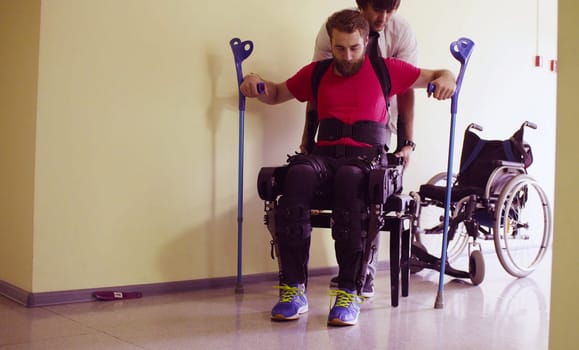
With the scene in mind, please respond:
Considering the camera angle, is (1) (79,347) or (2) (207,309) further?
(2) (207,309)

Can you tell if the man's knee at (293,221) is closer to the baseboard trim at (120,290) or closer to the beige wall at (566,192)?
the baseboard trim at (120,290)

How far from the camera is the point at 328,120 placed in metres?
2.31

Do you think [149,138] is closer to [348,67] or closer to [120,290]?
[120,290]

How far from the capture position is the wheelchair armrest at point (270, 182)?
2137mm

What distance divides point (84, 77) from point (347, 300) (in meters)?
1.24

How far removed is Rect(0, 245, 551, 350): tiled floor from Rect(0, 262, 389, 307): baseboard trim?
0.04m

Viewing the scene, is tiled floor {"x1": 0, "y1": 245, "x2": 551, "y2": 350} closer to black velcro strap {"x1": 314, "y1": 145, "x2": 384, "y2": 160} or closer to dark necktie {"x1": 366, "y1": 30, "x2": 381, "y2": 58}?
black velcro strap {"x1": 314, "y1": 145, "x2": 384, "y2": 160}

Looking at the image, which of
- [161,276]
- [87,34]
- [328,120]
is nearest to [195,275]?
[161,276]

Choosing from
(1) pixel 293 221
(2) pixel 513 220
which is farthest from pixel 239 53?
(2) pixel 513 220

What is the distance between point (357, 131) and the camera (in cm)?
226

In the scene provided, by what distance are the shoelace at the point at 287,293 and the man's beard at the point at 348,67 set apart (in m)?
0.82

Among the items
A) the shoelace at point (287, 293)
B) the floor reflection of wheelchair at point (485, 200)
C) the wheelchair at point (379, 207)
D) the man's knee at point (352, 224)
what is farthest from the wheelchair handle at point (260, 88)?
the floor reflection of wheelchair at point (485, 200)

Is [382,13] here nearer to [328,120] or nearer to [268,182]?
[328,120]

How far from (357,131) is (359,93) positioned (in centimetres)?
16
